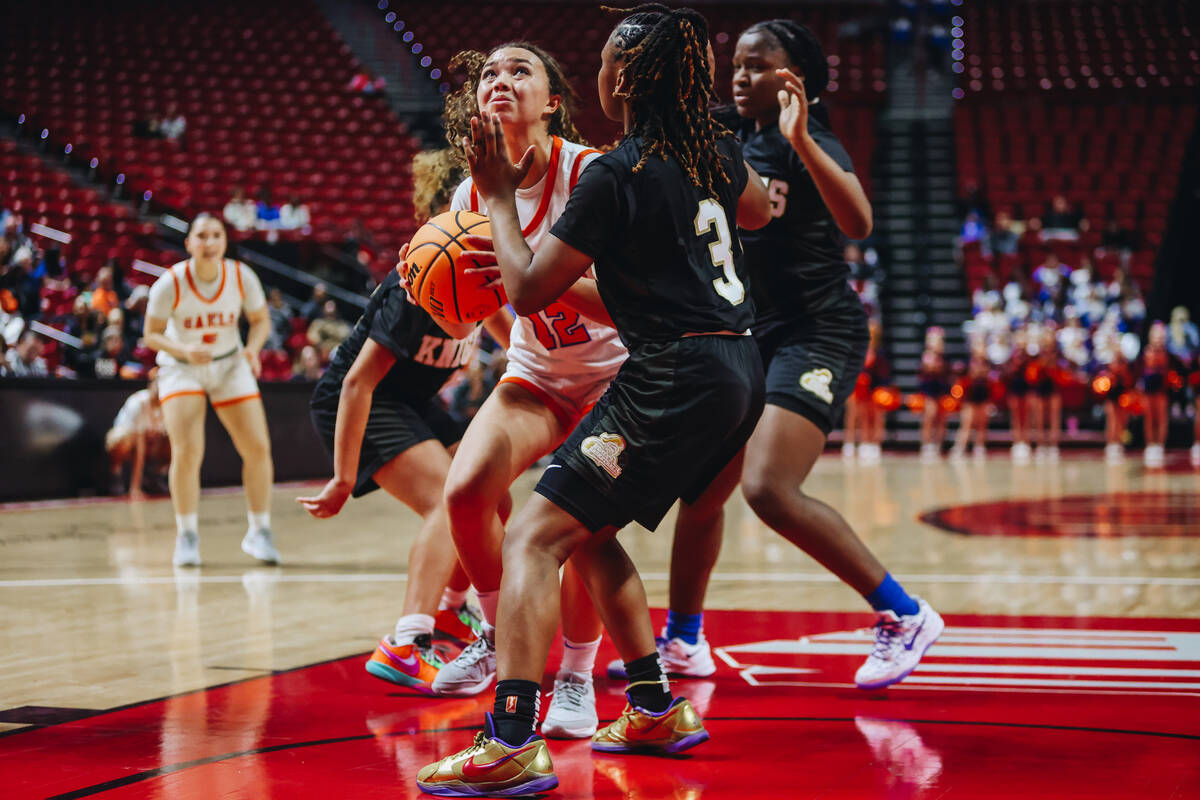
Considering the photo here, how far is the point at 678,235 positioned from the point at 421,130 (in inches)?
793

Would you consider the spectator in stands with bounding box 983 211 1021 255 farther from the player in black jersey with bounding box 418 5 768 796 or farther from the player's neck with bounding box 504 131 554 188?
the player in black jersey with bounding box 418 5 768 796

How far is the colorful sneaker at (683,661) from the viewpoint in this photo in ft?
12.8

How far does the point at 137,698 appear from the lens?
3.61 metres

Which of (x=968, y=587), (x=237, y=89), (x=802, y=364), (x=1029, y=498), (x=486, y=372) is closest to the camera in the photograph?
(x=802, y=364)

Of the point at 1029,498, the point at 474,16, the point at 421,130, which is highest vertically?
the point at 474,16

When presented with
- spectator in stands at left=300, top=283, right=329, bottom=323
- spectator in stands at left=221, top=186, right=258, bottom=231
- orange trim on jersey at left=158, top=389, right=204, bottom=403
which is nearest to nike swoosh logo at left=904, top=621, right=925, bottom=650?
orange trim on jersey at left=158, top=389, right=204, bottom=403

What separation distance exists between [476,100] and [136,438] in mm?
7885

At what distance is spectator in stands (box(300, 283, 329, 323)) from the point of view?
575 inches

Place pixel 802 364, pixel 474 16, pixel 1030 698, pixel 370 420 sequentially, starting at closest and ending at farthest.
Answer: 1. pixel 1030 698
2. pixel 802 364
3. pixel 370 420
4. pixel 474 16

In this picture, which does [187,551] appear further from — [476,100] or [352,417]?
[476,100]

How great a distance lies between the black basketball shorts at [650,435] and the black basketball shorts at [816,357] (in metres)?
1.06

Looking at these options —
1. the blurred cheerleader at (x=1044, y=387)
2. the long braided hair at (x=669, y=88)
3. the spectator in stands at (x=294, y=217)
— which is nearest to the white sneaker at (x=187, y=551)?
the long braided hair at (x=669, y=88)

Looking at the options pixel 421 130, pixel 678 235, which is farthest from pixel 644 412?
pixel 421 130

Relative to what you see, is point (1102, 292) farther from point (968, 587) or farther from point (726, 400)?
point (726, 400)
